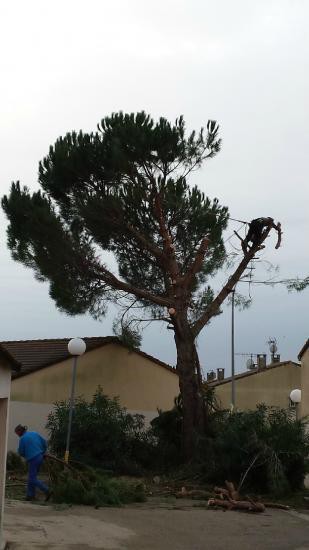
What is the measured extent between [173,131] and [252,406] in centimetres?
2473

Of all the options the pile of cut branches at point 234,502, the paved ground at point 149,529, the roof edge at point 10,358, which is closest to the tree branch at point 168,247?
the pile of cut branches at point 234,502

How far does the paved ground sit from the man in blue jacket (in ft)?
2.15

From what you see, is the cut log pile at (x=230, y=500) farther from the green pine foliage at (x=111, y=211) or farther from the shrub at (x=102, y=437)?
the green pine foliage at (x=111, y=211)

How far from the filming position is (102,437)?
1969cm

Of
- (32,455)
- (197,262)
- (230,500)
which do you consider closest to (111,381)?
(197,262)

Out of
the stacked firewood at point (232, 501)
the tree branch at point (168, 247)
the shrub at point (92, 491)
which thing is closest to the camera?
the shrub at point (92, 491)

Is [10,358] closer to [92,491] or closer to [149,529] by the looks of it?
[149,529]

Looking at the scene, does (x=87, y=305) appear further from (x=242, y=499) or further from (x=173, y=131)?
(x=242, y=499)

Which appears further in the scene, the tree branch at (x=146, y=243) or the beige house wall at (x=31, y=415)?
the beige house wall at (x=31, y=415)

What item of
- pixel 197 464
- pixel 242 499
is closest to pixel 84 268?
pixel 197 464

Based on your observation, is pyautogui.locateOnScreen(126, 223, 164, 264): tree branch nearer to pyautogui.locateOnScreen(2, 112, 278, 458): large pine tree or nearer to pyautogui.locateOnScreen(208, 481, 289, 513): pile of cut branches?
pyautogui.locateOnScreen(2, 112, 278, 458): large pine tree

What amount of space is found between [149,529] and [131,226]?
467 inches

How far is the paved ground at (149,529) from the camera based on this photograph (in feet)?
33.0

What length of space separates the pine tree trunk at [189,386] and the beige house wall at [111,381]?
414cm
